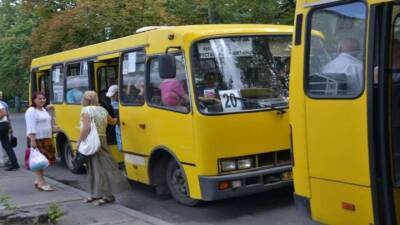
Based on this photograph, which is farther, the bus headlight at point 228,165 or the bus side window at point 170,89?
the bus side window at point 170,89

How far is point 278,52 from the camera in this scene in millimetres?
7844

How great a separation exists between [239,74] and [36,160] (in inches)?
152

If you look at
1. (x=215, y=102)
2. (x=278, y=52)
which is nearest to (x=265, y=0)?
(x=278, y=52)

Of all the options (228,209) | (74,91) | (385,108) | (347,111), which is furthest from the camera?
(74,91)

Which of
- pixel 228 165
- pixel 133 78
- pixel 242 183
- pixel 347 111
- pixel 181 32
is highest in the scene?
pixel 181 32

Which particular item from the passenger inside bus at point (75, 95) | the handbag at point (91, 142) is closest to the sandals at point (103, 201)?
the handbag at point (91, 142)

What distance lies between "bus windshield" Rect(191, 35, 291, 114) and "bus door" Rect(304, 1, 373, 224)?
6.54 ft

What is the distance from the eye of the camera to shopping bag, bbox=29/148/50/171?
9.43 m

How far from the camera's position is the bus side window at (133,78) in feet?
27.8

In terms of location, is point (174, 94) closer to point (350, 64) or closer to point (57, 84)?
point (350, 64)

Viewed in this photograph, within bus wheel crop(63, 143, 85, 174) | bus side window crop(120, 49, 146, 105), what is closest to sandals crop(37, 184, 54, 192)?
bus wheel crop(63, 143, 85, 174)

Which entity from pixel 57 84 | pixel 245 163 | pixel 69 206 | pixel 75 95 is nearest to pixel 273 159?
pixel 245 163

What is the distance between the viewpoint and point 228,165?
7125 mm

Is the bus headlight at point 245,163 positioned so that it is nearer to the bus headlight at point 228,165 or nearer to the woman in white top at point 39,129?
the bus headlight at point 228,165
